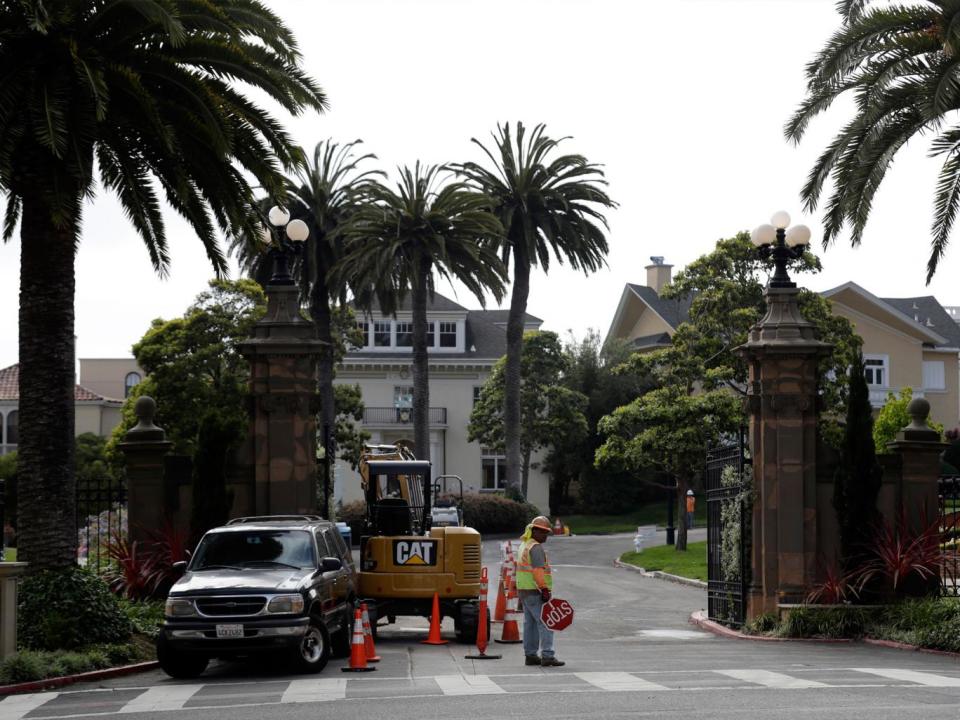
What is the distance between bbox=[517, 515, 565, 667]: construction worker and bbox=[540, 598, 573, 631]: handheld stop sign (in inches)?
8.3

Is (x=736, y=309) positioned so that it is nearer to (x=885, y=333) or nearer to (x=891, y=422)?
(x=891, y=422)

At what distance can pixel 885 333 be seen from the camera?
71.6m

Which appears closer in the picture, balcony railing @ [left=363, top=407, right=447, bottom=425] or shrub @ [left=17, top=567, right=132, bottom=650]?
shrub @ [left=17, top=567, right=132, bottom=650]

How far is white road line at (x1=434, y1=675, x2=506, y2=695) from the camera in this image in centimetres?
1394

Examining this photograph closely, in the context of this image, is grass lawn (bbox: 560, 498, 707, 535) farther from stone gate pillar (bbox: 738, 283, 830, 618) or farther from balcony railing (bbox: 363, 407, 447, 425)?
stone gate pillar (bbox: 738, 283, 830, 618)

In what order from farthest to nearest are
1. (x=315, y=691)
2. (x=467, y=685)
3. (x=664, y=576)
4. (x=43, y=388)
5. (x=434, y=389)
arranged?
1. (x=434, y=389)
2. (x=664, y=576)
3. (x=43, y=388)
4. (x=467, y=685)
5. (x=315, y=691)

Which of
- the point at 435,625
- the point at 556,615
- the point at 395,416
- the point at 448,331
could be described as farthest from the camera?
the point at 448,331

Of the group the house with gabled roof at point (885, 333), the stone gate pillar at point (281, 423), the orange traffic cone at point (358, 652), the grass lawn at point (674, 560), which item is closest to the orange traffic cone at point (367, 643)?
the orange traffic cone at point (358, 652)

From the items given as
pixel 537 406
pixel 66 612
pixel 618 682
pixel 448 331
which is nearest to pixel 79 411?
pixel 448 331

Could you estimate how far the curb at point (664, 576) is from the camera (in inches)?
1435

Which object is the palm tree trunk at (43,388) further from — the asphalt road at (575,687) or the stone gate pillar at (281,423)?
the stone gate pillar at (281,423)

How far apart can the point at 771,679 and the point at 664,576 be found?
81.1 feet

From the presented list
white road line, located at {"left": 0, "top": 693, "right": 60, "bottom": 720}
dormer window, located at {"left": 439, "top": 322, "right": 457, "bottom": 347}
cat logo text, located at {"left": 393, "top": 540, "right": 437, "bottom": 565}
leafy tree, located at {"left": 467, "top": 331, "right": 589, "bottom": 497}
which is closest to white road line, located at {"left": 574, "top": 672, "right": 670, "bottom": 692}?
white road line, located at {"left": 0, "top": 693, "right": 60, "bottom": 720}

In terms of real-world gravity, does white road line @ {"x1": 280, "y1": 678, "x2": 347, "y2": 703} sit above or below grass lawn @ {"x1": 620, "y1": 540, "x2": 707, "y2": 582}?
above
